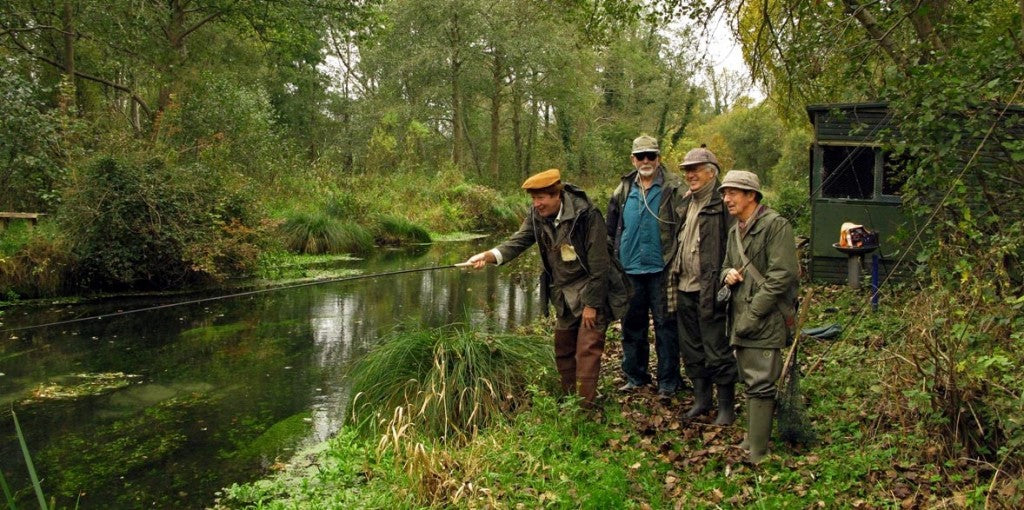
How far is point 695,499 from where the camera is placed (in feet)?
14.0

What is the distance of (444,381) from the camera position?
584 centimetres

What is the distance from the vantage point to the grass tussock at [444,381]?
18.7 feet

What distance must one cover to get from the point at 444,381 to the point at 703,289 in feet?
6.34

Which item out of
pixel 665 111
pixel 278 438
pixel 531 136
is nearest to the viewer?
pixel 278 438

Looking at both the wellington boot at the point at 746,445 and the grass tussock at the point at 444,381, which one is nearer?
the wellington boot at the point at 746,445

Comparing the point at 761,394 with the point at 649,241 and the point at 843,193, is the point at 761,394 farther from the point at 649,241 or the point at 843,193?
the point at 843,193

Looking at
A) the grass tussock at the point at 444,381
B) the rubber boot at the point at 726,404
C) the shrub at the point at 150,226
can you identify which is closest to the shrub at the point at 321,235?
the shrub at the point at 150,226

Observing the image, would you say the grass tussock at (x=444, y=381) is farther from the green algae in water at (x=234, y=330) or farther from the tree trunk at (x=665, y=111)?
the tree trunk at (x=665, y=111)

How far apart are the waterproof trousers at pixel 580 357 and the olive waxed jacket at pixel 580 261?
117mm

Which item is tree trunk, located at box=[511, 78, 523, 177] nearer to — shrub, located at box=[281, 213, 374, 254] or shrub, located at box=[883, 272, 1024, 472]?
shrub, located at box=[281, 213, 374, 254]

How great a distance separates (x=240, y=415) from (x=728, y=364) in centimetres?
404

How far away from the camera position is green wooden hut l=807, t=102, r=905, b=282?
33.6ft

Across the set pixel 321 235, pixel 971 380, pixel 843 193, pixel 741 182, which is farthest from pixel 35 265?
pixel 971 380

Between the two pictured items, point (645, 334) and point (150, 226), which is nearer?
point (645, 334)
